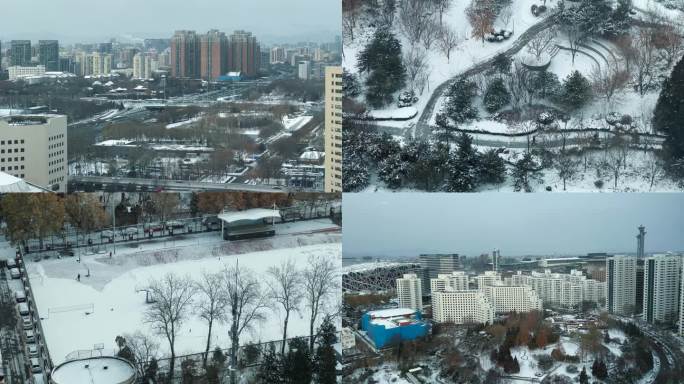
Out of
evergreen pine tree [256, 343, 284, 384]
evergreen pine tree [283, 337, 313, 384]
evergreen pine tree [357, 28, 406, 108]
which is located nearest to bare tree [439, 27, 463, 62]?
evergreen pine tree [357, 28, 406, 108]

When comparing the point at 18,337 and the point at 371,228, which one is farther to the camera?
the point at 371,228

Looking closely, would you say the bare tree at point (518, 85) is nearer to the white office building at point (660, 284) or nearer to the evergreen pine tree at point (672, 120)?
the evergreen pine tree at point (672, 120)

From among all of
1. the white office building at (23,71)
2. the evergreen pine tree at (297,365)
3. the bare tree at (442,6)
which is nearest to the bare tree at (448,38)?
the bare tree at (442,6)

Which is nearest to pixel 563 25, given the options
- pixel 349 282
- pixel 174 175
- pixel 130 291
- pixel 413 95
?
pixel 413 95

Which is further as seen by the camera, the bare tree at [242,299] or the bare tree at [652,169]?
the bare tree at [652,169]

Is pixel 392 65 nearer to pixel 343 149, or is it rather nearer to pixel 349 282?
pixel 343 149

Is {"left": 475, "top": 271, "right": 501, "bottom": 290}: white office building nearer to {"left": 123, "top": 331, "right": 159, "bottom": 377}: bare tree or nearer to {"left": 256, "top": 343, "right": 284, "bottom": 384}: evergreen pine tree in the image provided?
{"left": 256, "top": 343, "right": 284, "bottom": 384}: evergreen pine tree
